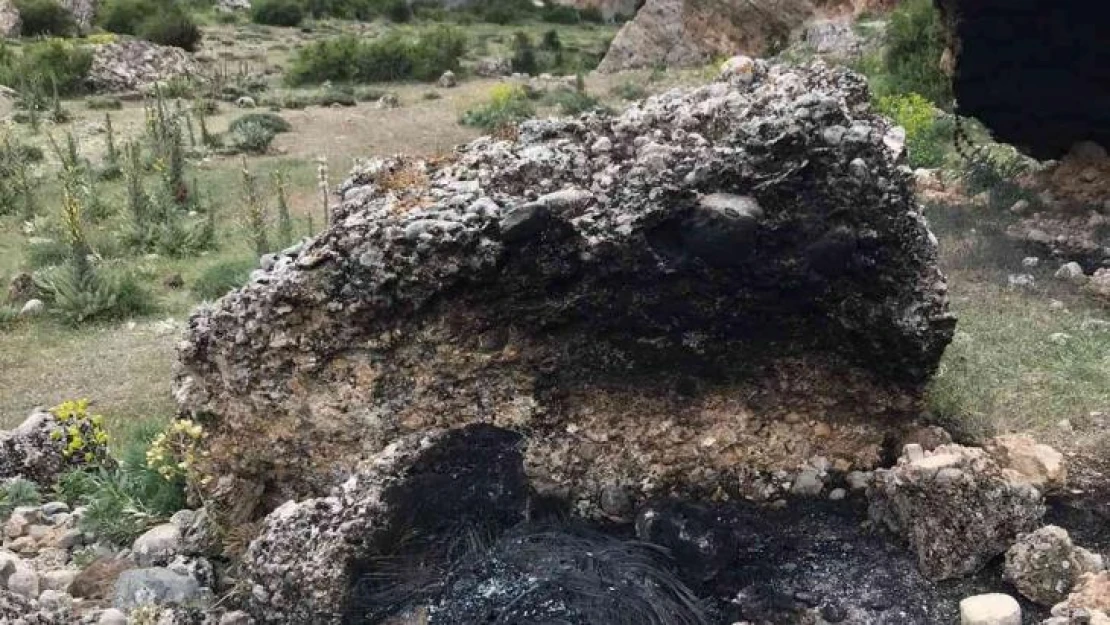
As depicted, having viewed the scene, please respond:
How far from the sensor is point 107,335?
32.1ft

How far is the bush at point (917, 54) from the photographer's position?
15.5 m

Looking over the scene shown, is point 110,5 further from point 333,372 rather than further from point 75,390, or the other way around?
point 333,372

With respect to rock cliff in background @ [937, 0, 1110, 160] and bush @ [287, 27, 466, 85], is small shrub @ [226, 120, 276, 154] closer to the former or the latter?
bush @ [287, 27, 466, 85]

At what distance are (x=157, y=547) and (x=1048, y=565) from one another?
404 centimetres

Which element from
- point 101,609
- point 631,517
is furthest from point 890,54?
point 101,609

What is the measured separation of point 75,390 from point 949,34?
29.9 feet

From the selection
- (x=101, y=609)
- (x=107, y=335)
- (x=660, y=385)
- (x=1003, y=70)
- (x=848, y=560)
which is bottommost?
(x=107, y=335)

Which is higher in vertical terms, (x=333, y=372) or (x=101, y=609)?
(x=333, y=372)

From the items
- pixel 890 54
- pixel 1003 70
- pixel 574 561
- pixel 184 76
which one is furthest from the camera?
pixel 184 76

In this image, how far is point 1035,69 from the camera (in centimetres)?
1045

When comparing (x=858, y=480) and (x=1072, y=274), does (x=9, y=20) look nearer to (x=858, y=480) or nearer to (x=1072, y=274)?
(x=1072, y=274)

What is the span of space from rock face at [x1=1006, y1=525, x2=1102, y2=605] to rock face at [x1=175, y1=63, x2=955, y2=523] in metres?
1.03

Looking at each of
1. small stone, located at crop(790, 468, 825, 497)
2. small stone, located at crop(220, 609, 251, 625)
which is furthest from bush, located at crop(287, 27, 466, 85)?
small stone, located at crop(220, 609, 251, 625)

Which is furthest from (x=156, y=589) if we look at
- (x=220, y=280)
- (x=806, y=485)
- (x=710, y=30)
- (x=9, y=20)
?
(x=9, y=20)
